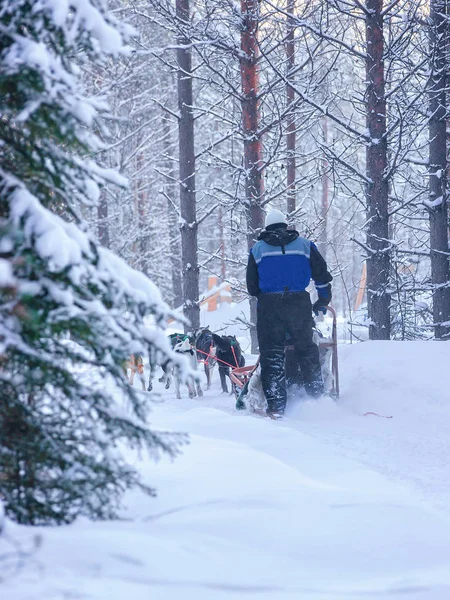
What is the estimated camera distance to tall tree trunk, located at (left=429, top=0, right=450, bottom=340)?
1071 cm

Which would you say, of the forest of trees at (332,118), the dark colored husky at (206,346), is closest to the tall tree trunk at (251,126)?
the forest of trees at (332,118)

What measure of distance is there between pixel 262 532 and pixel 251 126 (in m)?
10.3

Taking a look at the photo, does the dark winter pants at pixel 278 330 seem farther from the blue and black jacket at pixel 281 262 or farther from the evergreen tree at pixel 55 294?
the evergreen tree at pixel 55 294

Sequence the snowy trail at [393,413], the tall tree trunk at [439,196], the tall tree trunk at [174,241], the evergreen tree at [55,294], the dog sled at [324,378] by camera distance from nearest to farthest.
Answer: the evergreen tree at [55,294]
the snowy trail at [393,413]
the dog sled at [324,378]
the tall tree trunk at [439,196]
the tall tree trunk at [174,241]

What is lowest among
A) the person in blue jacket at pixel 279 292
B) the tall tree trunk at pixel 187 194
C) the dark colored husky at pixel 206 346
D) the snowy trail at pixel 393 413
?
the snowy trail at pixel 393 413

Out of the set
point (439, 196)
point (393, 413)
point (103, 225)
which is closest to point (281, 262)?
point (393, 413)

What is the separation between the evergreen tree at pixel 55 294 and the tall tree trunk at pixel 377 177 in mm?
6865

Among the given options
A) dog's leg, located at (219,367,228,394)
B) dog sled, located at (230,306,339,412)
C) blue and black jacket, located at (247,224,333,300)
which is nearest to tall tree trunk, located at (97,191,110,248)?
dog's leg, located at (219,367,228,394)

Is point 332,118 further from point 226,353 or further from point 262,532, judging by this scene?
point 262,532

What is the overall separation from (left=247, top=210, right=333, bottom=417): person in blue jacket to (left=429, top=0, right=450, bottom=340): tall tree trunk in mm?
4007

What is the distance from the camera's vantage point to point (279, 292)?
7.68 m

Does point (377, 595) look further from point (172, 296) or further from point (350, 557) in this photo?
point (172, 296)

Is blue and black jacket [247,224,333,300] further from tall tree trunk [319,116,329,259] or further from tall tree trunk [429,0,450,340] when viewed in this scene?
tall tree trunk [429,0,450,340]

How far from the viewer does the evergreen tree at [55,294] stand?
8.71 feet
